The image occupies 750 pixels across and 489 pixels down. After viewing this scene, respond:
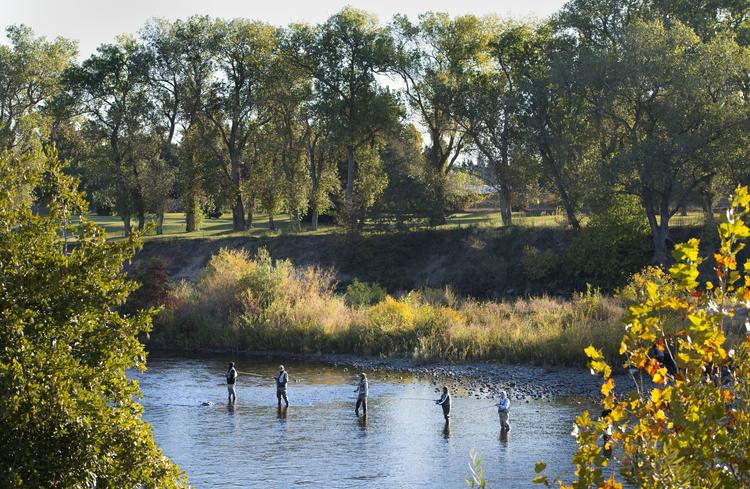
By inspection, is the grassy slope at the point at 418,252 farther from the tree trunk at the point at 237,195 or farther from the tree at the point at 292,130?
the tree at the point at 292,130

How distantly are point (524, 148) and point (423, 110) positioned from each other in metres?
12.1

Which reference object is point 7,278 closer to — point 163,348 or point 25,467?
point 25,467

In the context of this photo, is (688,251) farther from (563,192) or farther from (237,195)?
(237,195)

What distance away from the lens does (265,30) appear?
85.4 metres

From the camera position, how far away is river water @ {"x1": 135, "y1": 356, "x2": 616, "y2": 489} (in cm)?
2736

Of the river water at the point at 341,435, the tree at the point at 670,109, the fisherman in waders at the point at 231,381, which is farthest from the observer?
the tree at the point at 670,109

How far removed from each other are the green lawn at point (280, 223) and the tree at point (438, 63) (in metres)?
6.41

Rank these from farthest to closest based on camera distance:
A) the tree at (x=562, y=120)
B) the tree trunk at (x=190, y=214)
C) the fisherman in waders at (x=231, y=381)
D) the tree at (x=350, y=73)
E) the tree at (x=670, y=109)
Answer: the tree trunk at (x=190, y=214)
the tree at (x=350, y=73)
the tree at (x=562, y=120)
the tree at (x=670, y=109)
the fisherman in waders at (x=231, y=381)

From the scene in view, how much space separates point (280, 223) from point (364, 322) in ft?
157

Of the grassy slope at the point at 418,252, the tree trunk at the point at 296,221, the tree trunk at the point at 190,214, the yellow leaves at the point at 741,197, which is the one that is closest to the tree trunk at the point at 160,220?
the grassy slope at the point at 418,252

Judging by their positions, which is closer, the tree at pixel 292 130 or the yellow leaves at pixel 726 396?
the yellow leaves at pixel 726 396

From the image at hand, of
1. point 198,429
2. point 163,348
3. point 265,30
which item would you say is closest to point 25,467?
point 198,429

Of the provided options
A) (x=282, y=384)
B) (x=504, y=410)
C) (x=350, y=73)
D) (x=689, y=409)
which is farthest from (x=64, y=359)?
(x=350, y=73)

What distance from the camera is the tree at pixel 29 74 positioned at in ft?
282
